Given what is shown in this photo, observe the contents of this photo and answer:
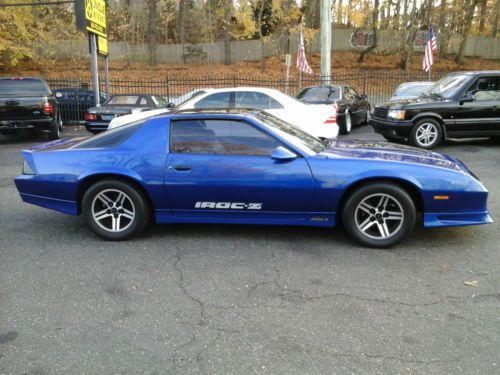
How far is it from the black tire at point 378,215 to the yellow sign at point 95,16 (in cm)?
1248

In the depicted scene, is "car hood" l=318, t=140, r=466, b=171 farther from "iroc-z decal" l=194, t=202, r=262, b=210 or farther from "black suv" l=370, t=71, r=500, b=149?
"black suv" l=370, t=71, r=500, b=149

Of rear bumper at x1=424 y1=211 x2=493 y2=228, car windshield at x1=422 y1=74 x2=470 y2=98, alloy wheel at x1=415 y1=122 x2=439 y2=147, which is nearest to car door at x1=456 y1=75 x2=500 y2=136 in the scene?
car windshield at x1=422 y1=74 x2=470 y2=98

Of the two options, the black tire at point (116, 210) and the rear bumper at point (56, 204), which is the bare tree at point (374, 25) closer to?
the black tire at point (116, 210)

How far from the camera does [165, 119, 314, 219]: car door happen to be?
4379 mm

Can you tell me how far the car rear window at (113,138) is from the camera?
473 cm

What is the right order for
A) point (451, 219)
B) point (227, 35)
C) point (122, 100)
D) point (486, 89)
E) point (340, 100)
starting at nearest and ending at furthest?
point (451, 219) < point (486, 89) < point (340, 100) < point (122, 100) < point (227, 35)

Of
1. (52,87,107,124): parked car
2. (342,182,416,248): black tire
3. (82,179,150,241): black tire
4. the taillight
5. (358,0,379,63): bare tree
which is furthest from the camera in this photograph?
(358,0,379,63): bare tree

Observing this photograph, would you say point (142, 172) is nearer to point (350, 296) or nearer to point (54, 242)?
point (54, 242)

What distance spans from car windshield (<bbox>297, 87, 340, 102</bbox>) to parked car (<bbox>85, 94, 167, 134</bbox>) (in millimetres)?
4222

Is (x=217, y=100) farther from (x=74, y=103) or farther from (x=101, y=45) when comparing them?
(x=74, y=103)

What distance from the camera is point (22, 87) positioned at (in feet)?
39.0

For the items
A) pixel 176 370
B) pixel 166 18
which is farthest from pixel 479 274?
pixel 166 18

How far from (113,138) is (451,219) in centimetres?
345

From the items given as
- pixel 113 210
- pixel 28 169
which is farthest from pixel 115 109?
pixel 113 210
